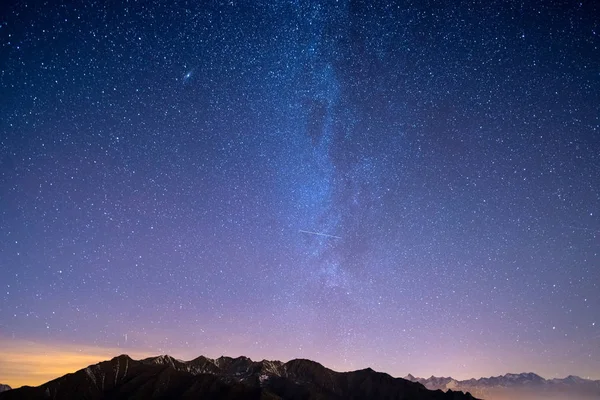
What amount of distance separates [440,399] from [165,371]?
431ft

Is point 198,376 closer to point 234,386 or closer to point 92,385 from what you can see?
point 234,386

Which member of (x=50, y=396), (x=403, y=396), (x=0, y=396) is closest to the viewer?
(x=0, y=396)

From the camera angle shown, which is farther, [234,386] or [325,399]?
[325,399]

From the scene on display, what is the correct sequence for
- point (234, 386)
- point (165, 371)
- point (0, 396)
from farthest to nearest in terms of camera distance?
point (165, 371) < point (234, 386) < point (0, 396)

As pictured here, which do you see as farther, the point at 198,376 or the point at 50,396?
the point at 198,376

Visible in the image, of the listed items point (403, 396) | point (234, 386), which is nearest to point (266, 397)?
point (234, 386)

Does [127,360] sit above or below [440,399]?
above

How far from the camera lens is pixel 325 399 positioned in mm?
187875

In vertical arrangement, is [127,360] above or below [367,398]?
above

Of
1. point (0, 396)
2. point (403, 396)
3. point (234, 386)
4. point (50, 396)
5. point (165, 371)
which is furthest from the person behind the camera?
point (403, 396)

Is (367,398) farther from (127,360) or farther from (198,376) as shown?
(127,360)

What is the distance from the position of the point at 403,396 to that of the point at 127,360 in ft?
454

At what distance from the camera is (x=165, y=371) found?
18338cm

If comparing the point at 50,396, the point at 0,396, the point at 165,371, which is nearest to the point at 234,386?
the point at 165,371
